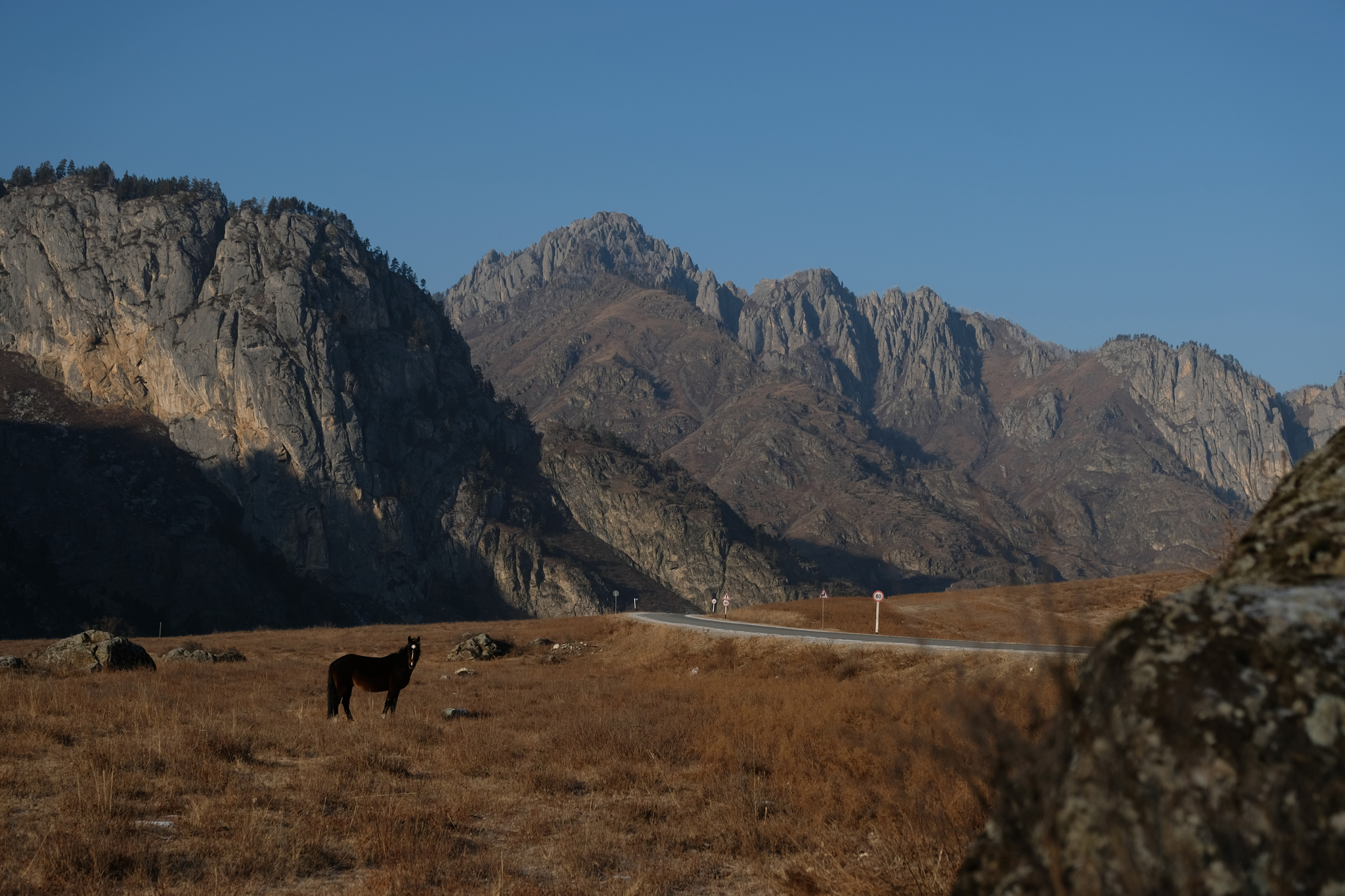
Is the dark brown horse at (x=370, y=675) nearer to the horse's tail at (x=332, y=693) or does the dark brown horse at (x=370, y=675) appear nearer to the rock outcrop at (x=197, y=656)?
the horse's tail at (x=332, y=693)

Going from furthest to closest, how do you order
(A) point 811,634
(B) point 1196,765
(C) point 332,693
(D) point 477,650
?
(D) point 477,650, (A) point 811,634, (C) point 332,693, (B) point 1196,765

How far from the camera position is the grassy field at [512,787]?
8547mm

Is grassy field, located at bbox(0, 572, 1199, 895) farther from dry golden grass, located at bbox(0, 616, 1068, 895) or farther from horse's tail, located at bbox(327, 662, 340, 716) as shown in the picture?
horse's tail, located at bbox(327, 662, 340, 716)

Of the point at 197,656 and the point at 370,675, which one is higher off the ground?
the point at 370,675

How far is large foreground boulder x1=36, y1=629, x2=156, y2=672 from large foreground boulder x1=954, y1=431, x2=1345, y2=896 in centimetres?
3104

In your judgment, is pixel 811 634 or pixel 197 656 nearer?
pixel 197 656

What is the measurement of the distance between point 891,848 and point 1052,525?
639cm

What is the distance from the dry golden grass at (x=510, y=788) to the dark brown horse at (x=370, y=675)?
58 centimetres

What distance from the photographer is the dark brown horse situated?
19.6m

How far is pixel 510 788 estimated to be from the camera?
13312 mm

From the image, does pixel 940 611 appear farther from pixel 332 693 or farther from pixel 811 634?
pixel 332 693

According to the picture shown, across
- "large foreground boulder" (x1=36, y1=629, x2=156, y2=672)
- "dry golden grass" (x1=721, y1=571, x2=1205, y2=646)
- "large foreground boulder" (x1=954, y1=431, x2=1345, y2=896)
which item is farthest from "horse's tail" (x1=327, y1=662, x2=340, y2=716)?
"dry golden grass" (x1=721, y1=571, x2=1205, y2=646)

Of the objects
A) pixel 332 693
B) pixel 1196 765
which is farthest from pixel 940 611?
pixel 1196 765

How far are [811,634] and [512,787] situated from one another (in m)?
28.7
